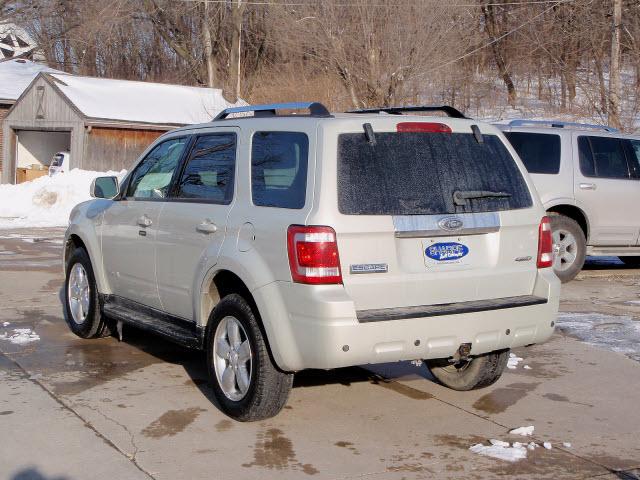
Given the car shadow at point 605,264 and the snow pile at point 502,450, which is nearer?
the snow pile at point 502,450

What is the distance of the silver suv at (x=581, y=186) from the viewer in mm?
12297

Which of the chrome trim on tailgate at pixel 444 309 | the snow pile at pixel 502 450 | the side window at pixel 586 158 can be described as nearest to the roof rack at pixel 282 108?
the chrome trim on tailgate at pixel 444 309

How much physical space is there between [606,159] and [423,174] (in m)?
7.62

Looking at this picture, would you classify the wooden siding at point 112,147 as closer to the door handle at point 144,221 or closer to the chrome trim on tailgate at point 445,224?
the door handle at point 144,221

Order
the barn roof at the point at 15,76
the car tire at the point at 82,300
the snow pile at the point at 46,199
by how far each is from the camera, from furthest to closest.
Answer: the barn roof at the point at 15,76
the snow pile at the point at 46,199
the car tire at the point at 82,300

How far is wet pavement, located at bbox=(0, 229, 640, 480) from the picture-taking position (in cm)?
523

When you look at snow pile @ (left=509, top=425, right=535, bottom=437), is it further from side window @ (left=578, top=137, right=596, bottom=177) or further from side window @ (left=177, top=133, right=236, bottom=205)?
side window @ (left=578, top=137, right=596, bottom=177)

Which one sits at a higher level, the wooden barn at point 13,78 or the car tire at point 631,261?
the wooden barn at point 13,78

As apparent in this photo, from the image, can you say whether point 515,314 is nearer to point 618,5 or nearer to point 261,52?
point 618,5

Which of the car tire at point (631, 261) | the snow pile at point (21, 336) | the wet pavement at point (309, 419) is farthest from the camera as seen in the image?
the car tire at point (631, 261)

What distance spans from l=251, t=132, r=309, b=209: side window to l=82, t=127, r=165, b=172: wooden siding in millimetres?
25634

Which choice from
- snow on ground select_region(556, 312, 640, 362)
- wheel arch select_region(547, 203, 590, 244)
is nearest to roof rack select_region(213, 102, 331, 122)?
snow on ground select_region(556, 312, 640, 362)

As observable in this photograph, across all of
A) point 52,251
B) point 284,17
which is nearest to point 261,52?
point 284,17

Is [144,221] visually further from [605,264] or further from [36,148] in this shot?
[36,148]
